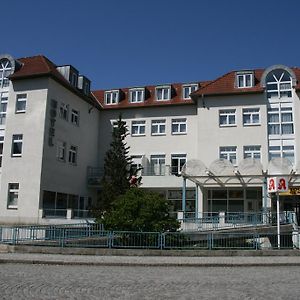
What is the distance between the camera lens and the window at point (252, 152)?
123ft

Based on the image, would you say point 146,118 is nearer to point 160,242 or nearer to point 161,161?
point 161,161

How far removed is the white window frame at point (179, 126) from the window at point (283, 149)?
804 cm

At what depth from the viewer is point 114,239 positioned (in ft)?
60.2

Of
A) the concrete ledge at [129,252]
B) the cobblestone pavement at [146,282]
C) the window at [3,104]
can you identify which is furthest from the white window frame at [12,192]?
the cobblestone pavement at [146,282]

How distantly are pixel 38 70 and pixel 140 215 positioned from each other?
2052 cm

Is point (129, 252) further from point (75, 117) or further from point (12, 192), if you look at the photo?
point (75, 117)

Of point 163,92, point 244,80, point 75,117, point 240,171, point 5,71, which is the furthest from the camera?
point 163,92

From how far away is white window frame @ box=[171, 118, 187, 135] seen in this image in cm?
4144

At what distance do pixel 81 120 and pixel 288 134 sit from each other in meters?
17.7

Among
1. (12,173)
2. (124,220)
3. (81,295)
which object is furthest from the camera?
(12,173)

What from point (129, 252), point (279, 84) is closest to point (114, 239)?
point (129, 252)

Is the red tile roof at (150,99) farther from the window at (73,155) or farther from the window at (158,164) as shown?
the window at (73,155)

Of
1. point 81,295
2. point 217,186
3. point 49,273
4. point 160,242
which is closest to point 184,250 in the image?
point 160,242

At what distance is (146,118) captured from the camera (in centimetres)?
4262
